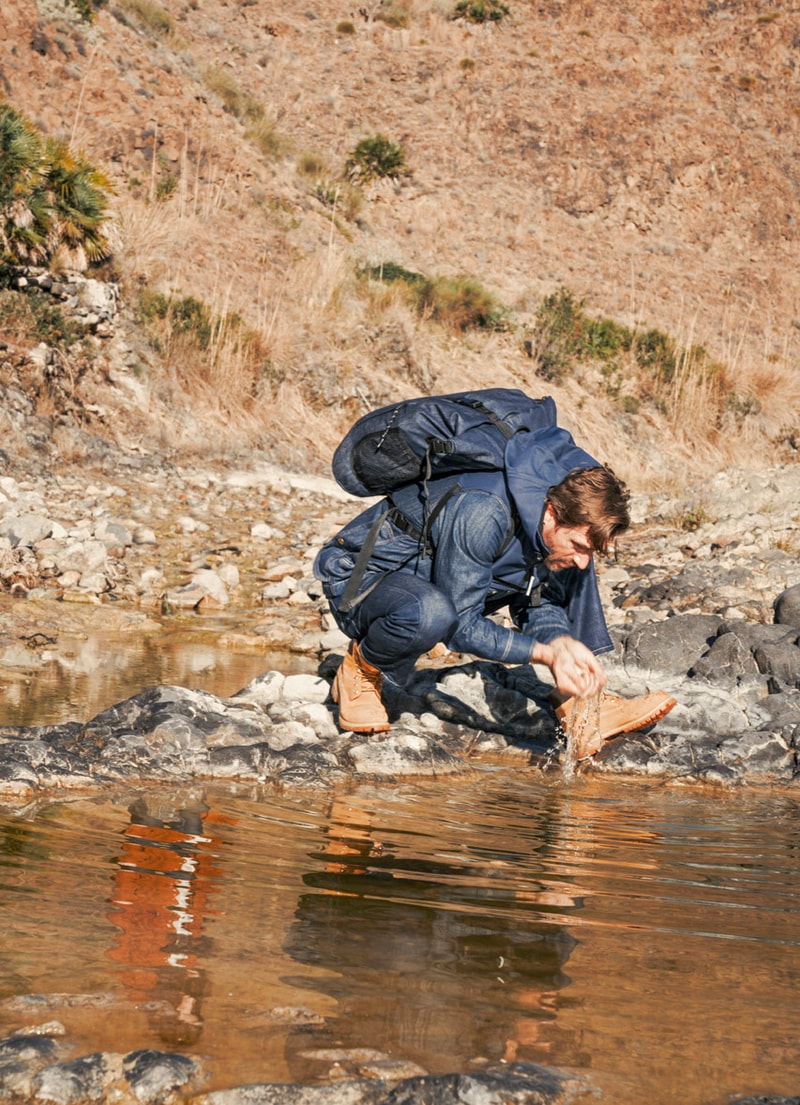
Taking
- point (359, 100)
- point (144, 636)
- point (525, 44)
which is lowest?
point (144, 636)

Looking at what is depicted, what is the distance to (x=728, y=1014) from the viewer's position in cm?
221

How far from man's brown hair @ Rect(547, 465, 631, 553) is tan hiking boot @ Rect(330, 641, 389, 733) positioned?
3.58 feet

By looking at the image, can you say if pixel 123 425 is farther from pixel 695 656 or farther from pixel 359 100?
pixel 359 100

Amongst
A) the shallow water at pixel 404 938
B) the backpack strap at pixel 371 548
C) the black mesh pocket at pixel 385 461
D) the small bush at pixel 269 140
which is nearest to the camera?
the shallow water at pixel 404 938

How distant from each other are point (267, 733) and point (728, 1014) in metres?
2.50

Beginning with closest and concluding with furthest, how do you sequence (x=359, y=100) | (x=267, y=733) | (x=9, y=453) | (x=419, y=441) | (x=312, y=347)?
(x=419, y=441) < (x=267, y=733) < (x=9, y=453) < (x=312, y=347) < (x=359, y=100)

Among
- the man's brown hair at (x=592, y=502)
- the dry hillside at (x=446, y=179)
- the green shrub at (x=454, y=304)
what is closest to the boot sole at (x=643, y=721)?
the man's brown hair at (x=592, y=502)

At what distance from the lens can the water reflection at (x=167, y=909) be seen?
2059 millimetres

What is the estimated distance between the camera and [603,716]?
470 centimetres

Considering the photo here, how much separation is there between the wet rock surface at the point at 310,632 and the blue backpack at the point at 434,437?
1.05 m

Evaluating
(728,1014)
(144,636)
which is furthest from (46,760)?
(144,636)

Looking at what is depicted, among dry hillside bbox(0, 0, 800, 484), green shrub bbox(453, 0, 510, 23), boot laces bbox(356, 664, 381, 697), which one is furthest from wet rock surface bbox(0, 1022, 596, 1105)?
green shrub bbox(453, 0, 510, 23)

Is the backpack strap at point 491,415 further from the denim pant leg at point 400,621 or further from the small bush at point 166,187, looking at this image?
the small bush at point 166,187

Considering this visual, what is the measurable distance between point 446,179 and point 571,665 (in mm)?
27239
